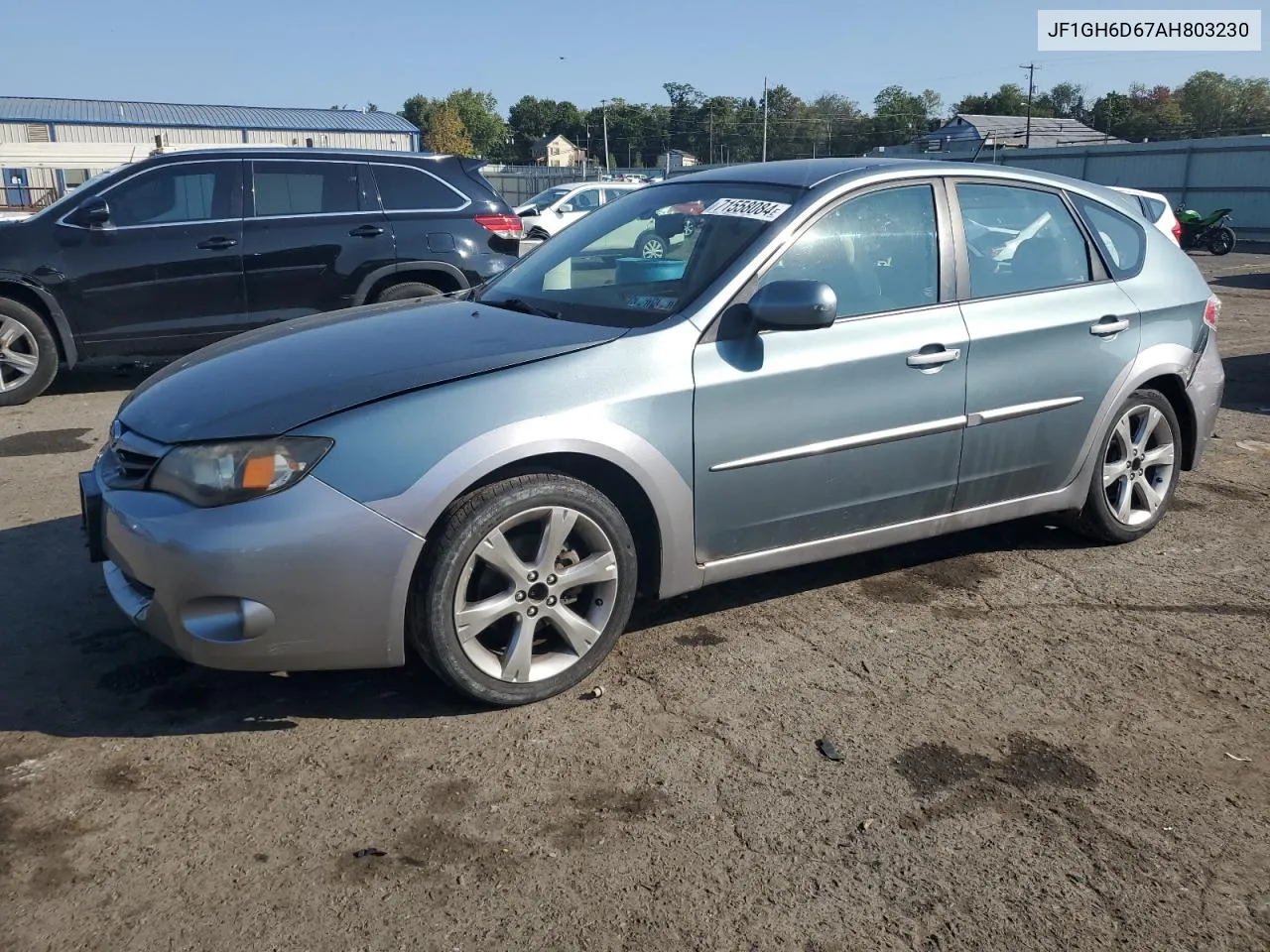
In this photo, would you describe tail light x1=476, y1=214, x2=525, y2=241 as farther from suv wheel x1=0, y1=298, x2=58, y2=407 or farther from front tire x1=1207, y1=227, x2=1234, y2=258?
front tire x1=1207, y1=227, x2=1234, y2=258

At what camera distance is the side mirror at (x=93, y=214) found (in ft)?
25.2

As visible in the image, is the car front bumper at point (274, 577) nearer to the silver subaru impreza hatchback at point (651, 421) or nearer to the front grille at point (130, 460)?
the silver subaru impreza hatchback at point (651, 421)

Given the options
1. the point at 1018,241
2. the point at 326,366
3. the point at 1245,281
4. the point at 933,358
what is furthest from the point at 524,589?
the point at 1245,281

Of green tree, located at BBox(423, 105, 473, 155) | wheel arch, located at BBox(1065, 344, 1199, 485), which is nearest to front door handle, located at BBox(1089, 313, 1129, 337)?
wheel arch, located at BBox(1065, 344, 1199, 485)

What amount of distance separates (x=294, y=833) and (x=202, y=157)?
21.9 feet

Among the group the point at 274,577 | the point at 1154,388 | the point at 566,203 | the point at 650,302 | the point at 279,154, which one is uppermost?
the point at 279,154

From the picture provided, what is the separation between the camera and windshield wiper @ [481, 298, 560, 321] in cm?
400

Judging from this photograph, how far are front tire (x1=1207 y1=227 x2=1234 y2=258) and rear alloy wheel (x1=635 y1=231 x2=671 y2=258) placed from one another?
25.1 meters

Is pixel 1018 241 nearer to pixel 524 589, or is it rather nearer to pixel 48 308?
pixel 524 589

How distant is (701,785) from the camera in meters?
3.00

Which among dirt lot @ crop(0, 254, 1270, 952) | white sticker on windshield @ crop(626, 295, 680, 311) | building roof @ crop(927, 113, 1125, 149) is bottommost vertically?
dirt lot @ crop(0, 254, 1270, 952)

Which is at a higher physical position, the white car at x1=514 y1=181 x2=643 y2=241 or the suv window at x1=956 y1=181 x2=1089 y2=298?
the white car at x1=514 y1=181 x2=643 y2=241

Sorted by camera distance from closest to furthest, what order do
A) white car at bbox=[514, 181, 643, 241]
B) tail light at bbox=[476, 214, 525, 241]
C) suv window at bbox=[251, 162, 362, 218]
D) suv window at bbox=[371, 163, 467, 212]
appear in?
suv window at bbox=[251, 162, 362, 218] < suv window at bbox=[371, 163, 467, 212] < tail light at bbox=[476, 214, 525, 241] < white car at bbox=[514, 181, 643, 241]

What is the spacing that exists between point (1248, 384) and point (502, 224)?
6.17m
